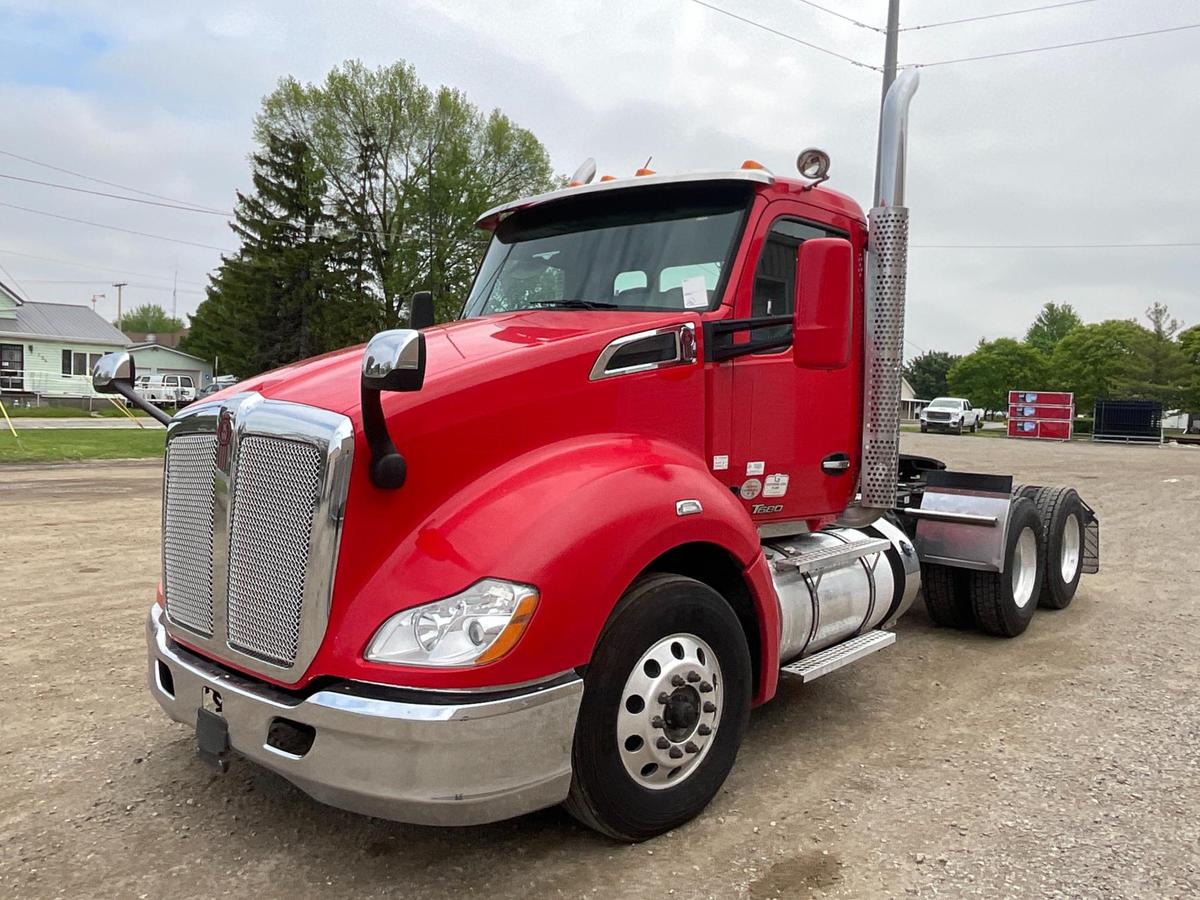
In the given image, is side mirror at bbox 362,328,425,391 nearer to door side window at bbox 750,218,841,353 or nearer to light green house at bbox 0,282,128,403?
door side window at bbox 750,218,841,353

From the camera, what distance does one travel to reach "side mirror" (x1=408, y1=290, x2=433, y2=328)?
452 cm

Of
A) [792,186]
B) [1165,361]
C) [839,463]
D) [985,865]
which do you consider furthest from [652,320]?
[1165,361]

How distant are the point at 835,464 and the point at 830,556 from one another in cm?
51

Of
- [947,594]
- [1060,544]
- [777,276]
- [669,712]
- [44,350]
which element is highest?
[44,350]

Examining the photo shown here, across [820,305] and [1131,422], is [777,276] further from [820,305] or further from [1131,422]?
[1131,422]

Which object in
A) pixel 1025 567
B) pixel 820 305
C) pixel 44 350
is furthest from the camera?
pixel 44 350

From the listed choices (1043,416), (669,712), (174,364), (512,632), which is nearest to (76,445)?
(669,712)

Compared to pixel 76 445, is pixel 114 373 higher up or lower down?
A: higher up

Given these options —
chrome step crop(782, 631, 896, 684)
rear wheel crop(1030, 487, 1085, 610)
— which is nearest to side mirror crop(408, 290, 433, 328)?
chrome step crop(782, 631, 896, 684)

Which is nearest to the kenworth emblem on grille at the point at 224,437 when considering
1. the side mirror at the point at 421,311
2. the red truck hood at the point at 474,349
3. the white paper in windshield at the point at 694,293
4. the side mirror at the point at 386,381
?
the red truck hood at the point at 474,349

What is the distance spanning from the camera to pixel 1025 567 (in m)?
6.31

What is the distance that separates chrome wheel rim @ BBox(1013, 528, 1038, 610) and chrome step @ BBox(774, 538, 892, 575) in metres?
1.73

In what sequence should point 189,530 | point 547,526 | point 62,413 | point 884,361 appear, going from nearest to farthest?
1. point 547,526
2. point 189,530
3. point 884,361
4. point 62,413

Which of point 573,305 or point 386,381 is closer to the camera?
point 386,381
